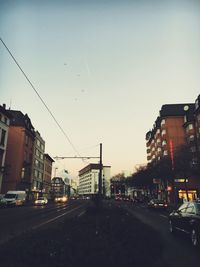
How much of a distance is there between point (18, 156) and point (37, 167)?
15.3 meters

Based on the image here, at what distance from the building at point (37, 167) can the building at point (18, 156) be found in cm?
478

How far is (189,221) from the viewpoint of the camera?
8.29 m

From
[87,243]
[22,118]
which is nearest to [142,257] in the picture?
[87,243]

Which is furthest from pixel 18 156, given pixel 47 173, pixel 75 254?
pixel 75 254

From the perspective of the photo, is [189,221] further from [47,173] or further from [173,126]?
[47,173]

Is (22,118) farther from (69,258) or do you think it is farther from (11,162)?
(69,258)

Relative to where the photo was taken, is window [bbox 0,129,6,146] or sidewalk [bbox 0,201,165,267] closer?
sidewalk [bbox 0,201,165,267]

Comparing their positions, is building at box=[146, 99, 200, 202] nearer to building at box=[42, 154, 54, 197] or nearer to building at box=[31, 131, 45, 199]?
building at box=[31, 131, 45, 199]

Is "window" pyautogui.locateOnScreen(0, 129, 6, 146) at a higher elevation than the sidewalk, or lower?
higher

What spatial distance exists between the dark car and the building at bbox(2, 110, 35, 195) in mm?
48463

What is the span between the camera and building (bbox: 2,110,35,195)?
52656 mm

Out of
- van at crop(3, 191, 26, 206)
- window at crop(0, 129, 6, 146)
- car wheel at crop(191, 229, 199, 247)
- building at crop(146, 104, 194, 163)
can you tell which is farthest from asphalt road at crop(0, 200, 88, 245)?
building at crop(146, 104, 194, 163)

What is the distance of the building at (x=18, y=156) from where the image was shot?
173 ft

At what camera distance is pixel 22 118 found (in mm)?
59031
